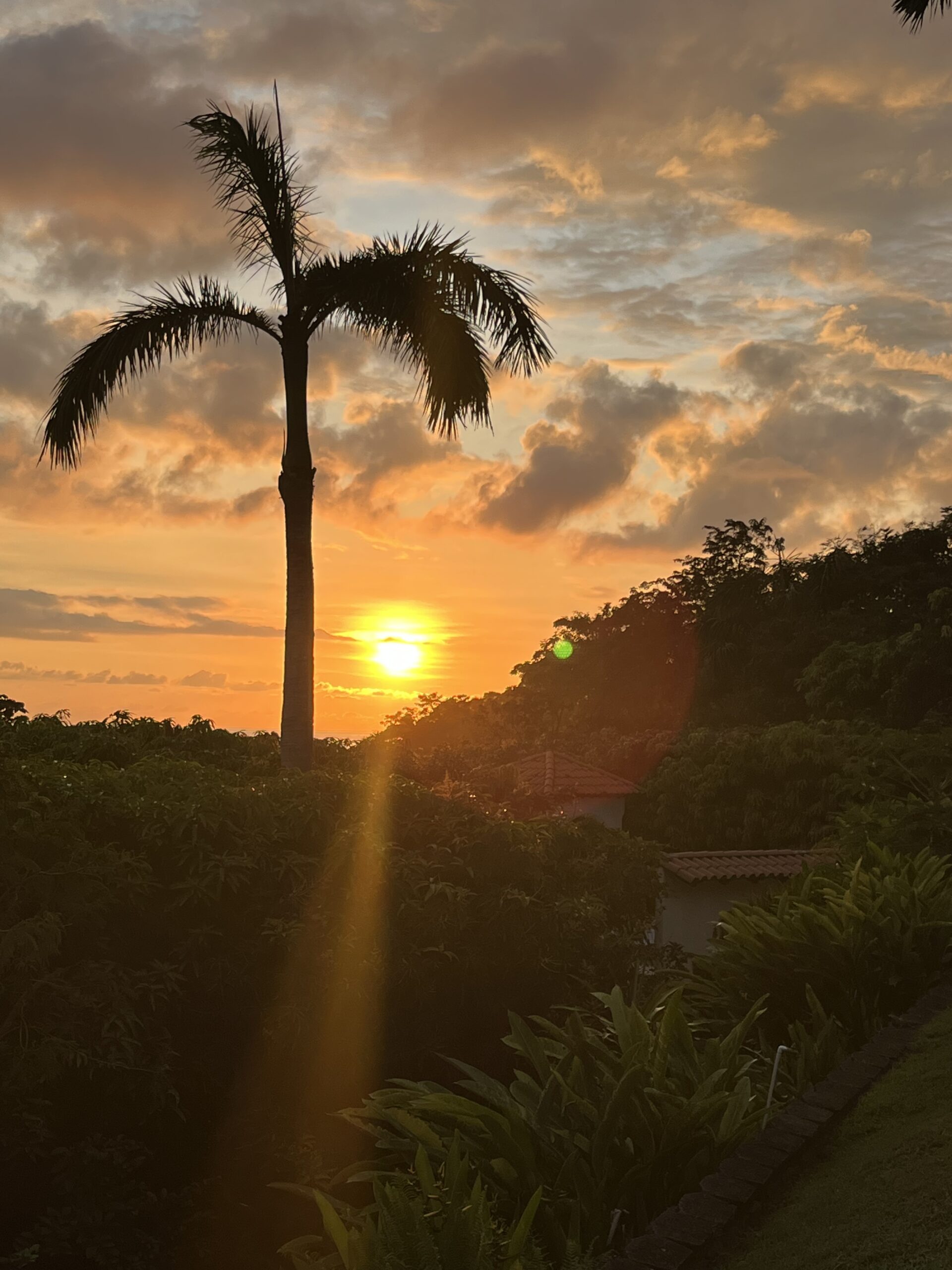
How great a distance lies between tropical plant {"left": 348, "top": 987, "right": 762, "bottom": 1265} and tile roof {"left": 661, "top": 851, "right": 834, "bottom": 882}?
548 inches

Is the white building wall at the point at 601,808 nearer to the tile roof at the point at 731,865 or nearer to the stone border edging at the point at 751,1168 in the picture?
the tile roof at the point at 731,865

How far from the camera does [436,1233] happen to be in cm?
466

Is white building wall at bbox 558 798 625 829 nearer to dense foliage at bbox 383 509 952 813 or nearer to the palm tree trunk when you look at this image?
dense foliage at bbox 383 509 952 813

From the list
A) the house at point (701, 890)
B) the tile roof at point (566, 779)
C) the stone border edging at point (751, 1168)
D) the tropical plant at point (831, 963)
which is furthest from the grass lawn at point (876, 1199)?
Answer: the tile roof at point (566, 779)

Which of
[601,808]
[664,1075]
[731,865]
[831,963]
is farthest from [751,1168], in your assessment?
[601,808]

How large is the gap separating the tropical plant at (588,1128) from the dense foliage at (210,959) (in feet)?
4.68

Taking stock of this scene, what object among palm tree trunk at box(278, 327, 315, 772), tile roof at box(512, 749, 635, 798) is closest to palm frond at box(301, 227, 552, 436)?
palm tree trunk at box(278, 327, 315, 772)

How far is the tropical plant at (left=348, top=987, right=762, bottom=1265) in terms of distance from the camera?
5285 millimetres

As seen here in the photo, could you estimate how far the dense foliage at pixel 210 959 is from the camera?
6461 mm

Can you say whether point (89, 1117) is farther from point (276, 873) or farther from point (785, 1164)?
point (785, 1164)

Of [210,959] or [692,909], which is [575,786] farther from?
[210,959]

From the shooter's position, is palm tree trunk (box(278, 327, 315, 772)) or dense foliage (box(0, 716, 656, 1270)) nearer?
dense foliage (box(0, 716, 656, 1270))

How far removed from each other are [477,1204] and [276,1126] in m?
3.51

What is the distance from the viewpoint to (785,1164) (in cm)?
548
